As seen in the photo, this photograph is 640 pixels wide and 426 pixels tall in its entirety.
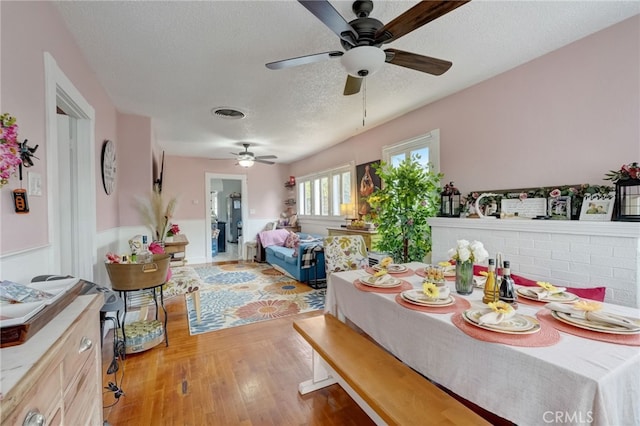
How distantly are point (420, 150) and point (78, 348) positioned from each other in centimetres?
366

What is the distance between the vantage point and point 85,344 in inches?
40.3

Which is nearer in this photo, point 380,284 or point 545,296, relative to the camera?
point 545,296

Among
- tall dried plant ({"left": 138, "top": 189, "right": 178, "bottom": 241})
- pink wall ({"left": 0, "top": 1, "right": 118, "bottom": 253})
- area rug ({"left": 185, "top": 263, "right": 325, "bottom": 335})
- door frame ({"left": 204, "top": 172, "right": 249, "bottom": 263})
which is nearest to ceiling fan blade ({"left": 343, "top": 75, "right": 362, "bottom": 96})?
pink wall ({"left": 0, "top": 1, "right": 118, "bottom": 253})

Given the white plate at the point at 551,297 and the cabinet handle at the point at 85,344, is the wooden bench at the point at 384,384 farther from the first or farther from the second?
the cabinet handle at the point at 85,344

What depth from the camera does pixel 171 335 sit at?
111 inches

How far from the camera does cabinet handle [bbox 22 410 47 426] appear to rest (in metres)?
0.62

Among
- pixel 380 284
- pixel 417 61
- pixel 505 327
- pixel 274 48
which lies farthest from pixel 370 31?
pixel 505 327

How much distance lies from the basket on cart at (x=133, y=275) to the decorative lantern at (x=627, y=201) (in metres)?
3.44

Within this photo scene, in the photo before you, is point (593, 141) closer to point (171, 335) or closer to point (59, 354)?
point (59, 354)

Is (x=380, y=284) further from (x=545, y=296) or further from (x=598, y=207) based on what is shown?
(x=598, y=207)

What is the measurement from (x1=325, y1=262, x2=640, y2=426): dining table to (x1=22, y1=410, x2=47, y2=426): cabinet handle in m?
1.34

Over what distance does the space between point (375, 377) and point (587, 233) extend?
1.86 m

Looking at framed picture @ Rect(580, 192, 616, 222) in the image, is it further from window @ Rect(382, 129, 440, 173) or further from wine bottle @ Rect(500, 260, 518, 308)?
window @ Rect(382, 129, 440, 173)

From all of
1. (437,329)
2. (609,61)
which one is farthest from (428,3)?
(609,61)
